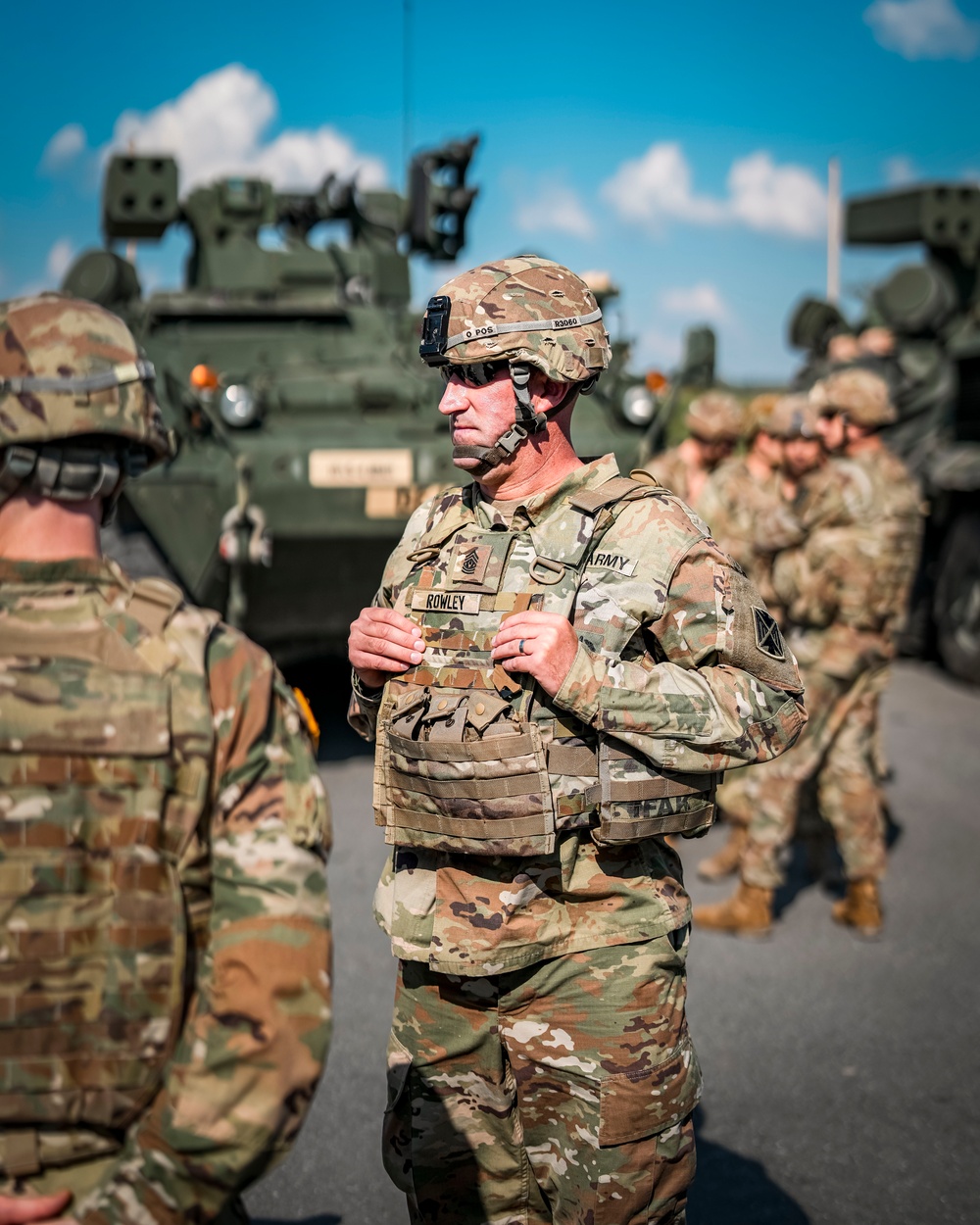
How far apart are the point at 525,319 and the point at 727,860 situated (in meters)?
3.84

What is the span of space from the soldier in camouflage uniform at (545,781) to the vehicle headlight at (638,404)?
5323 mm

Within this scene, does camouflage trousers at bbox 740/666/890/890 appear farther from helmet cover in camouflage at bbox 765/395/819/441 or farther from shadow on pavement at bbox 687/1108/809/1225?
shadow on pavement at bbox 687/1108/809/1225

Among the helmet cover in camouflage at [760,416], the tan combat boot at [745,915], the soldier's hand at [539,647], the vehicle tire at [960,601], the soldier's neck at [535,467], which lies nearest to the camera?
the soldier's hand at [539,647]

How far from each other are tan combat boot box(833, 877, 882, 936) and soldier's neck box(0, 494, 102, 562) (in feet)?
13.8

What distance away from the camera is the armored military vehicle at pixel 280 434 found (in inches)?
266

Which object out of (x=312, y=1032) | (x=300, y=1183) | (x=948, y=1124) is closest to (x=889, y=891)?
(x=948, y=1124)

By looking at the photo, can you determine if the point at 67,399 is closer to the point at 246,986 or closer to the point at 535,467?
the point at 246,986

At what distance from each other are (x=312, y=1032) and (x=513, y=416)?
4.01 feet

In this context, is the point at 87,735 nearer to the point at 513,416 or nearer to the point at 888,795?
the point at 513,416

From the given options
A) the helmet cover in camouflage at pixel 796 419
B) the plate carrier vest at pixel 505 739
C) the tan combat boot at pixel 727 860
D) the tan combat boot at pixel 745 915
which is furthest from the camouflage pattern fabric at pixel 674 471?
the plate carrier vest at pixel 505 739

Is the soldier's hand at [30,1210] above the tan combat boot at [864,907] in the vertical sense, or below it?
above

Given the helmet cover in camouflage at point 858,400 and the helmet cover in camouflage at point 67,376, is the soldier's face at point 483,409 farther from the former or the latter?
the helmet cover in camouflage at point 858,400

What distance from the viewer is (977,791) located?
7137 mm

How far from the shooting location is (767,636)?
2.37 m
